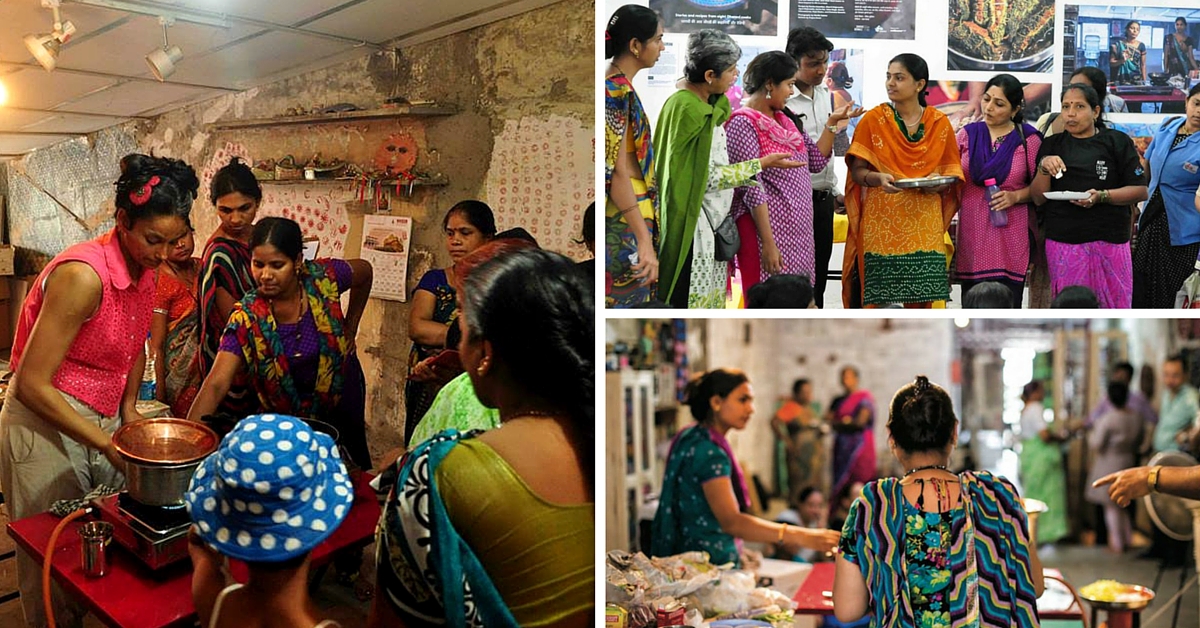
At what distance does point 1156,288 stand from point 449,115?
4.18 feet

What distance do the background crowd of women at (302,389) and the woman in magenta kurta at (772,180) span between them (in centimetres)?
30

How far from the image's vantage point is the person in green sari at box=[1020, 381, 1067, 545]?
4.21 feet

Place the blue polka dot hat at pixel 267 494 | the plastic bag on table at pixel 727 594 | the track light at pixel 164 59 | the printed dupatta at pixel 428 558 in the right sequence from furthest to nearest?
the plastic bag on table at pixel 727 594 < the track light at pixel 164 59 < the printed dupatta at pixel 428 558 < the blue polka dot hat at pixel 267 494

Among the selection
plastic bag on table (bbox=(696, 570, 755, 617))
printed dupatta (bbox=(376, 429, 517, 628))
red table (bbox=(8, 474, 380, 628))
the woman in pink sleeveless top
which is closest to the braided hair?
plastic bag on table (bbox=(696, 570, 755, 617))

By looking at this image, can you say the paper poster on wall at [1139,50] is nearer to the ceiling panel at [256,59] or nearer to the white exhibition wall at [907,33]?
the white exhibition wall at [907,33]

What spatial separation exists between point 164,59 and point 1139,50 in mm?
1601

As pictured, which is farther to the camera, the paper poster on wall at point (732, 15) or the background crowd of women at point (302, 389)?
the paper poster on wall at point (732, 15)

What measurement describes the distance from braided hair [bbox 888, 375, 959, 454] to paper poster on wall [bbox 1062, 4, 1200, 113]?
57 cm

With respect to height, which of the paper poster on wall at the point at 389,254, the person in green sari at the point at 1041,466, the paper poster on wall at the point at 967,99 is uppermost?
the paper poster on wall at the point at 967,99

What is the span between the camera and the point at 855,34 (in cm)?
125

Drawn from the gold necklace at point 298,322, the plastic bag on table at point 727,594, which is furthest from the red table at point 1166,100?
the gold necklace at point 298,322

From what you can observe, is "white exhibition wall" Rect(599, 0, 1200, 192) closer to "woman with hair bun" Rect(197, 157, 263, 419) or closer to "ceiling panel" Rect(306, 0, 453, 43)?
"ceiling panel" Rect(306, 0, 453, 43)

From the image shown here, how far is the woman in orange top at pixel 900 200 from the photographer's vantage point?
4.13 feet

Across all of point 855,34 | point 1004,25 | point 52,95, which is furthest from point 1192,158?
point 52,95
